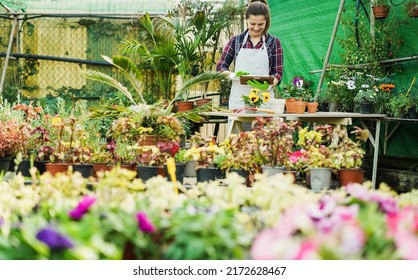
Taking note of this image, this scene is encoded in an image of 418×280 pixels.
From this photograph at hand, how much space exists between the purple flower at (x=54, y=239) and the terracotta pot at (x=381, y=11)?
20.9 feet

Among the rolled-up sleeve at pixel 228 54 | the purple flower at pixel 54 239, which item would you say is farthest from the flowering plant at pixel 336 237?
the rolled-up sleeve at pixel 228 54

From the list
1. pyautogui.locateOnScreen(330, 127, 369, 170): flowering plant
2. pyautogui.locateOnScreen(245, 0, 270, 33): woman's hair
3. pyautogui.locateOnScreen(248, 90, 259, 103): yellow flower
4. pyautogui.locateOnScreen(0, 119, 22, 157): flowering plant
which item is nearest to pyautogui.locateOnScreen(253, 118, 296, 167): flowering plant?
pyautogui.locateOnScreen(330, 127, 369, 170): flowering plant

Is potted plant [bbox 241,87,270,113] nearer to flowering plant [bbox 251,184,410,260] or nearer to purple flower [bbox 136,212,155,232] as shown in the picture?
flowering plant [bbox 251,184,410,260]

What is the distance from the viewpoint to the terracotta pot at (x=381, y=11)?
7082mm

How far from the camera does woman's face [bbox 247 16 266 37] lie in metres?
5.67

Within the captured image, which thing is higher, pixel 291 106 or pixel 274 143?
pixel 291 106

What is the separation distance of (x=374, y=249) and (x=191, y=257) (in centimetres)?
35

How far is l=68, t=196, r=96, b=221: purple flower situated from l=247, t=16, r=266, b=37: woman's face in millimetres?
4279

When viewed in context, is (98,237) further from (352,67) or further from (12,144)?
(352,67)

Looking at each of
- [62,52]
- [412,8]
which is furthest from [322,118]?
[62,52]

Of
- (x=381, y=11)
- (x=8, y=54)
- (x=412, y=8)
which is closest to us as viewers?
(x=412, y=8)

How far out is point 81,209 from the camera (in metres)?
1.53

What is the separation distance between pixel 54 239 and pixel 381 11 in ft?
21.0

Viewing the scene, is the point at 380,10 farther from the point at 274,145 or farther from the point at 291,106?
the point at 274,145
